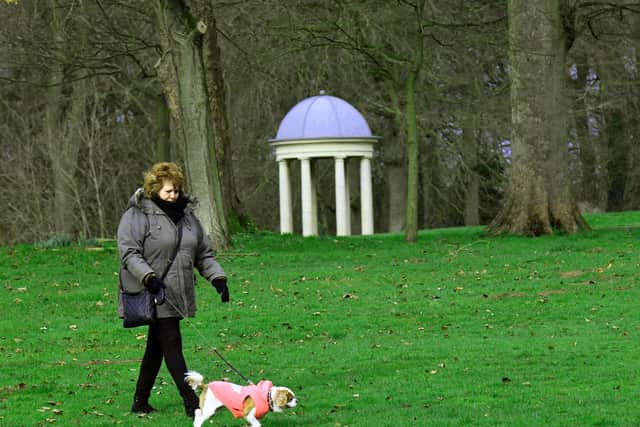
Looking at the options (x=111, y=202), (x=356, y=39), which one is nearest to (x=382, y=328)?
(x=356, y=39)

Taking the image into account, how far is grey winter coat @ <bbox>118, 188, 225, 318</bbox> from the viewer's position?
864 cm

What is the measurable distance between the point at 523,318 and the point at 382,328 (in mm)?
1703

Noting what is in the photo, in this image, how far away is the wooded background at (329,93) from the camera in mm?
23609

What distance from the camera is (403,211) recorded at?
38.5 meters

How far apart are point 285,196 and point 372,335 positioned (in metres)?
19.3

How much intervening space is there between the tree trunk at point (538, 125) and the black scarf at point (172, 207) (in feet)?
50.6

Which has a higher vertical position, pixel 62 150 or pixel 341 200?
pixel 62 150

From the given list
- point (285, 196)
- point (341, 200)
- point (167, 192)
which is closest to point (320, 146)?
point (285, 196)

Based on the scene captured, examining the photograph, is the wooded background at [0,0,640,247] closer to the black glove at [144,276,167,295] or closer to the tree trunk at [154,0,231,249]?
the tree trunk at [154,0,231,249]

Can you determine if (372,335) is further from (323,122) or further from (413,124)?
(323,122)

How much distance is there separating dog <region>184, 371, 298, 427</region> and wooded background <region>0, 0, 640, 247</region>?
14.1 m

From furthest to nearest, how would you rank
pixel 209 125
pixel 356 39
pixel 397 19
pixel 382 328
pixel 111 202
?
pixel 111 202
pixel 397 19
pixel 356 39
pixel 209 125
pixel 382 328

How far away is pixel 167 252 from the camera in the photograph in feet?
28.6

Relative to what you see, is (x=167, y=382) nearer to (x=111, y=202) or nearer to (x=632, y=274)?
(x=632, y=274)
